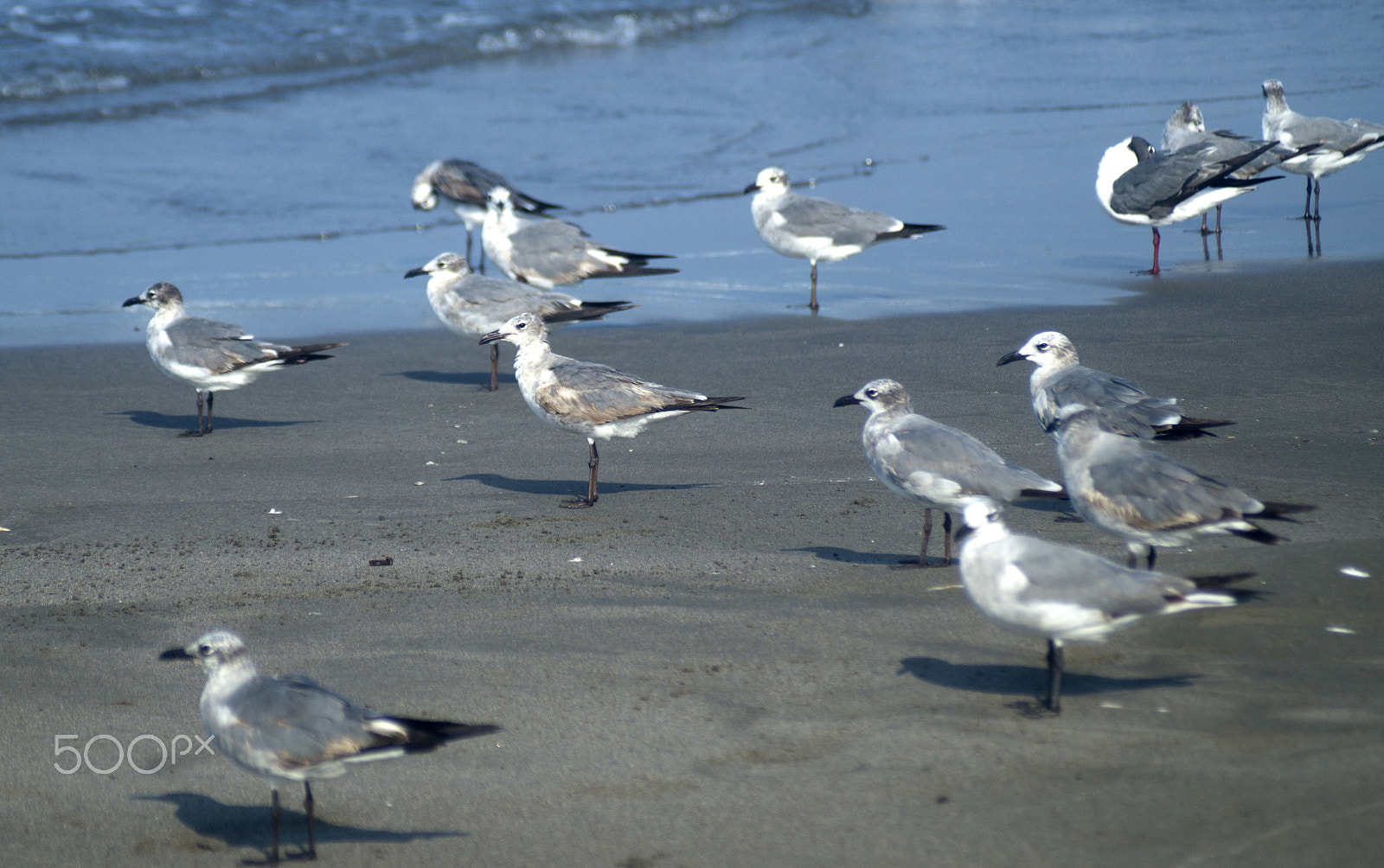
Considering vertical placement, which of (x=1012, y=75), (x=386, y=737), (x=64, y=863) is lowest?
(x=64, y=863)

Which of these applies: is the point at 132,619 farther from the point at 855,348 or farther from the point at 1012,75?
the point at 1012,75

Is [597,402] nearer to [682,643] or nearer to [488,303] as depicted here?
[682,643]

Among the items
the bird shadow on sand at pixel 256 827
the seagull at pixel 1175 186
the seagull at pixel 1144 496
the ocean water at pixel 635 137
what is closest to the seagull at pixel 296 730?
the bird shadow on sand at pixel 256 827

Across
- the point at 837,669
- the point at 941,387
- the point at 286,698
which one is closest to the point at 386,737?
the point at 286,698

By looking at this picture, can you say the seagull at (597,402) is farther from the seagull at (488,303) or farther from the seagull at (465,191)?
the seagull at (465,191)

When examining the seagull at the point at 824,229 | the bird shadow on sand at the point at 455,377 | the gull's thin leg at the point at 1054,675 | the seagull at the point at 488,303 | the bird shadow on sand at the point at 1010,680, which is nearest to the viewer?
the gull's thin leg at the point at 1054,675

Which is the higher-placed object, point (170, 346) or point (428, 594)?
point (170, 346)

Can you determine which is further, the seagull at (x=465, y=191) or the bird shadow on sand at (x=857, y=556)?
the seagull at (x=465, y=191)

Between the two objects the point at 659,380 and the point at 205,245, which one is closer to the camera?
the point at 659,380

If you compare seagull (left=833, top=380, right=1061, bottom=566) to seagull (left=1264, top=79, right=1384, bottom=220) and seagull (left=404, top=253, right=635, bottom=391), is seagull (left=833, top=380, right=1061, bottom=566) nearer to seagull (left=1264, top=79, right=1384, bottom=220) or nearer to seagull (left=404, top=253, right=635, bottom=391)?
seagull (left=404, top=253, right=635, bottom=391)

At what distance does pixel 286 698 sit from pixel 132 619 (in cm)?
165

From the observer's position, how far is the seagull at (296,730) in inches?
129

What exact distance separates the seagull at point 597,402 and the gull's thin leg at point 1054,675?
252cm

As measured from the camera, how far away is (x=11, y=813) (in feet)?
11.9
